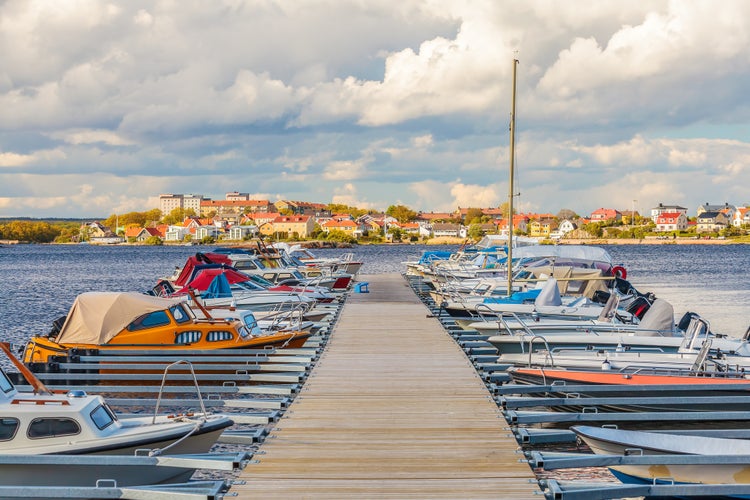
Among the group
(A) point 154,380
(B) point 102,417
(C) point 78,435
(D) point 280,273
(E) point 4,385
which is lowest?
(A) point 154,380

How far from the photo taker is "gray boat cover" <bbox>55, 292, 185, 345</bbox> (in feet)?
61.2

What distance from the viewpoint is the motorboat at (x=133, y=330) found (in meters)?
18.6

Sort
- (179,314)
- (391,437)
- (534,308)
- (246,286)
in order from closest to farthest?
1. (391,437)
2. (179,314)
3. (534,308)
4. (246,286)

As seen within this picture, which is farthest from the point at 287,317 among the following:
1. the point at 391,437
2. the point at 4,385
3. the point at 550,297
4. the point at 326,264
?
the point at 326,264

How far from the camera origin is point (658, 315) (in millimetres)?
18375

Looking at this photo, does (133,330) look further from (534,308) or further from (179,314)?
(534,308)

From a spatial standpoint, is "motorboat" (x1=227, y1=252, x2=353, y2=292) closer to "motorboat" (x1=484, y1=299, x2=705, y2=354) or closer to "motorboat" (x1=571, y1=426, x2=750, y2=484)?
"motorboat" (x1=484, y1=299, x2=705, y2=354)

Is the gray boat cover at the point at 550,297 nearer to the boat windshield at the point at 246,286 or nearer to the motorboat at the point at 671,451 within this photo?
the boat windshield at the point at 246,286

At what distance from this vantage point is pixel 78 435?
1012cm

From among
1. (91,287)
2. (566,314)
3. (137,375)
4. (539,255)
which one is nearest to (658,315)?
(566,314)

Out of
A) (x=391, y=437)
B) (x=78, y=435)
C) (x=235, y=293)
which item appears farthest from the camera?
(x=235, y=293)

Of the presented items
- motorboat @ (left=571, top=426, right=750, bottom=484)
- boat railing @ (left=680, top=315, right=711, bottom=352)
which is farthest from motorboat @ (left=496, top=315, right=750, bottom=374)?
motorboat @ (left=571, top=426, right=750, bottom=484)

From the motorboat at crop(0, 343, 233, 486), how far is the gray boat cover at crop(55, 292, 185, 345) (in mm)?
8107

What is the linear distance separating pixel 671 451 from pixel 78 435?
697 centimetres
